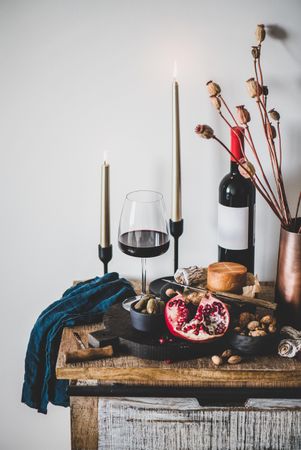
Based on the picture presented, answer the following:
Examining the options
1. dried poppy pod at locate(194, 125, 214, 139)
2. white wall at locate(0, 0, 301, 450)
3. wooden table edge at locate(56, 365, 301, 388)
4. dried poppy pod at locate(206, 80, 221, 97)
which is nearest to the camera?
wooden table edge at locate(56, 365, 301, 388)

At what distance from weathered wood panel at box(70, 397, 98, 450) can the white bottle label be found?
44 cm

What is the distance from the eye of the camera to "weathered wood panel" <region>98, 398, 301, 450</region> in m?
1.23

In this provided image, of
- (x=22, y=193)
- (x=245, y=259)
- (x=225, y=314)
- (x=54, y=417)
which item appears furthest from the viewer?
(x=54, y=417)

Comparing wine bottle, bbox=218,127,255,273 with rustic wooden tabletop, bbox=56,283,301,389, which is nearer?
rustic wooden tabletop, bbox=56,283,301,389

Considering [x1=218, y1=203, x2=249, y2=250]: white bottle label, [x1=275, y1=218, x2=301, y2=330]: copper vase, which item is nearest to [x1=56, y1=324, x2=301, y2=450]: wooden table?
[x1=275, y1=218, x2=301, y2=330]: copper vase

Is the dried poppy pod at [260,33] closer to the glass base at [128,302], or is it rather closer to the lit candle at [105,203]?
the lit candle at [105,203]

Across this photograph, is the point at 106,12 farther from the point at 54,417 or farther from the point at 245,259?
the point at 54,417

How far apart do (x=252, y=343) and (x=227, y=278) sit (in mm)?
175

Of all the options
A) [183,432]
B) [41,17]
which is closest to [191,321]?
[183,432]

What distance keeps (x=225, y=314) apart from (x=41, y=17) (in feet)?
2.59

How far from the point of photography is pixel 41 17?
58.7 inches

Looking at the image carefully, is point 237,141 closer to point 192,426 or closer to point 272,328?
point 272,328

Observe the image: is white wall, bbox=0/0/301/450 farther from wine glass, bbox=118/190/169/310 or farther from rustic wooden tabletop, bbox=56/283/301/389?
rustic wooden tabletop, bbox=56/283/301/389

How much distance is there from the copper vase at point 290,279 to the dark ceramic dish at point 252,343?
0.33ft
